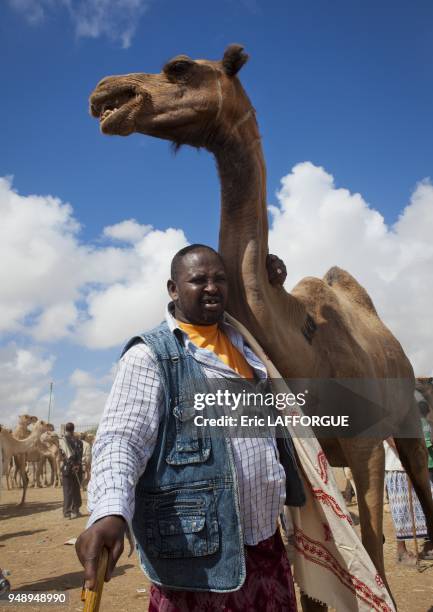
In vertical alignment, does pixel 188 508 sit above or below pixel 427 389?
below

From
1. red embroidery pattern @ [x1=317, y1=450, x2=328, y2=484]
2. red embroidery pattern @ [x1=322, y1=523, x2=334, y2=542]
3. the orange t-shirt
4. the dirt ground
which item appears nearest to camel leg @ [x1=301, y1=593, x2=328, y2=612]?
red embroidery pattern @ [x1=322, y1=523, x2=334, y2=542]

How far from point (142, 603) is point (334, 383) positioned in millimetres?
4120

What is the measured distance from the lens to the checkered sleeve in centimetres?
167

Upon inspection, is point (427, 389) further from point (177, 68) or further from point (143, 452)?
point (143, 452)

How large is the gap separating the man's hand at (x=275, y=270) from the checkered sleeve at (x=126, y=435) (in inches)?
46.8

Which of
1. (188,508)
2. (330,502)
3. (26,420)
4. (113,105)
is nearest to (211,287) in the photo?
(188,508)

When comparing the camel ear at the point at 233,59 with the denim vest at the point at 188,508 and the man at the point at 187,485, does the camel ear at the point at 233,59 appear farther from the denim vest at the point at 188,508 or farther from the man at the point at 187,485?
the denim vest at the point at 188,508

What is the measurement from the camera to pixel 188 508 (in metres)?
1.93

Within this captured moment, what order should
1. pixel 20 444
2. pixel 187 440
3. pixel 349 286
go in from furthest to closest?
pixel 20 444, pixel 349 286, pixel 187 440

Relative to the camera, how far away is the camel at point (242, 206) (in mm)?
2846

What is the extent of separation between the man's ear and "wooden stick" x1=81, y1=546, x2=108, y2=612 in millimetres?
1325

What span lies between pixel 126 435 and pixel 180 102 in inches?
77.8

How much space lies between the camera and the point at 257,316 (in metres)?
2.79

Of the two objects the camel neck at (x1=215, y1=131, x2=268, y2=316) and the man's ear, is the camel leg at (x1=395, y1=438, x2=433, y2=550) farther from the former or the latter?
the man's ear
